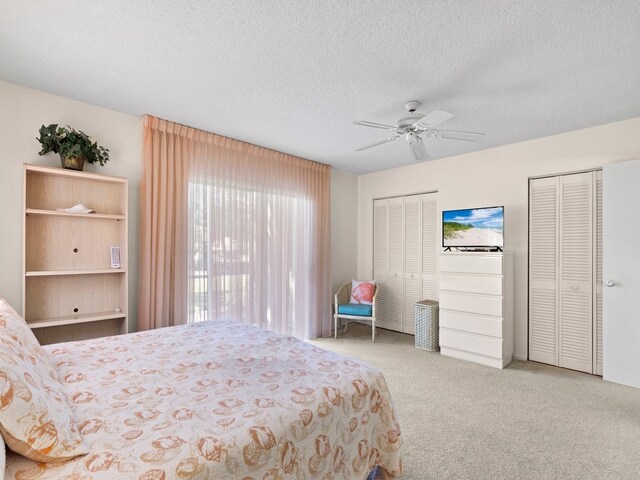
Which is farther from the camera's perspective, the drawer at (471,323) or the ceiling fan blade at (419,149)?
the drawer at (471,323)

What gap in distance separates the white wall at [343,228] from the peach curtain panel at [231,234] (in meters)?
0.37

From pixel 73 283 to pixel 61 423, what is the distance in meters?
2.13

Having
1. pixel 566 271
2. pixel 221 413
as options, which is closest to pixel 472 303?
pixel 566 271

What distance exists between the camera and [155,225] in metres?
3.20

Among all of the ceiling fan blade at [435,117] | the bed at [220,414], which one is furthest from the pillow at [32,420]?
the ceiling fan blade at [435,117]

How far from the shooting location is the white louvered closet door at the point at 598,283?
3.43 metres

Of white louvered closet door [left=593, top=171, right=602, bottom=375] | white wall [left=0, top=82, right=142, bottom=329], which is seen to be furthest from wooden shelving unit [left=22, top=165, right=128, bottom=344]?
white louvered closet door [left=593, top=171, right=602, bottom=375]

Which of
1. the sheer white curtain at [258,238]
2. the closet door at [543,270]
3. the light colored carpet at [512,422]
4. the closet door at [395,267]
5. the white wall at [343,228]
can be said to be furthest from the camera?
the white wall at [343,228]

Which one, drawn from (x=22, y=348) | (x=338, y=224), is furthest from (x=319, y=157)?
(x=22, y=348)

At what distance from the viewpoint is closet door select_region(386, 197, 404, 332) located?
5.16 m

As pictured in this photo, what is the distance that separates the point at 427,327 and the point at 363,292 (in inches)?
41.4

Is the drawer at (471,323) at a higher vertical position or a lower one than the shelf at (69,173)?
lower

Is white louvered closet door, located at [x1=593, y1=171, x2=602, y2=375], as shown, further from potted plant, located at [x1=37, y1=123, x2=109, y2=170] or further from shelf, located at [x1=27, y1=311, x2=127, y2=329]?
potted plant, located at [x1=37, y1=123, x2=109, y2=170]

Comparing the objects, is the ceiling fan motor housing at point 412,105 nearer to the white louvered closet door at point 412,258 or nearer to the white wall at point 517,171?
the white wall at point 517,171
